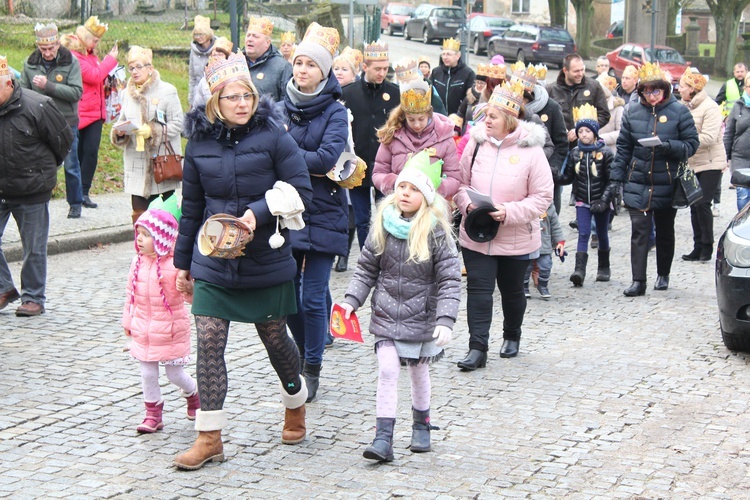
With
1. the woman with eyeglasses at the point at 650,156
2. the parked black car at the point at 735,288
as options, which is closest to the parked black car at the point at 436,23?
the woman with eyeglasses at the point at 650,156

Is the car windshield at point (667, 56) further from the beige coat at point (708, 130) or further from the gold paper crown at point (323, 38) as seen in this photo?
the gold paper crown at point (323, 38)

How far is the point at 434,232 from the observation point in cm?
627

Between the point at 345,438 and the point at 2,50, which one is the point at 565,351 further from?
the point at 2,50

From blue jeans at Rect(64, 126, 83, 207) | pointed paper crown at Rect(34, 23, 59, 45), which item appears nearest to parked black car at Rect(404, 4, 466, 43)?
blue jeans at Rect(64, 126, 83, 207)

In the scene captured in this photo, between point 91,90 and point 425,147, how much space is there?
6.69 meters

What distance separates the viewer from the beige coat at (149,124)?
10.8m

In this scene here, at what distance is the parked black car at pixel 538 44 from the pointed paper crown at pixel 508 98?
1430 inches

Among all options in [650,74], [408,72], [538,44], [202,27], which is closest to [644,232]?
[650,74]

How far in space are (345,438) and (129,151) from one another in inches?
208

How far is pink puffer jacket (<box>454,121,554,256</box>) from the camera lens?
810 centimetres

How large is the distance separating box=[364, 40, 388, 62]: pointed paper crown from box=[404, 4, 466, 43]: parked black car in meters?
41.3

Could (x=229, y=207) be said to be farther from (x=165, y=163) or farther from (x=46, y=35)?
(x=46, y=35)

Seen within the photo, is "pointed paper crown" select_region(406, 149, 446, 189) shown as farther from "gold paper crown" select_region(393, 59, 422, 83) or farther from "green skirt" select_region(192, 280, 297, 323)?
"gold paper crown" select_region(393, 59, 422, 83)

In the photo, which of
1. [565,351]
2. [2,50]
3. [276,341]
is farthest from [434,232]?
[2,50]
